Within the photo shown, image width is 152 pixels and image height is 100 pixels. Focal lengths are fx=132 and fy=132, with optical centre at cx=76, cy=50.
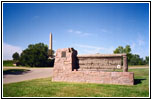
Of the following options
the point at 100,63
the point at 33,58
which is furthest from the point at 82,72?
the point at 33,58

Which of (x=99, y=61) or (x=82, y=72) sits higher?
(x=99, y=61)

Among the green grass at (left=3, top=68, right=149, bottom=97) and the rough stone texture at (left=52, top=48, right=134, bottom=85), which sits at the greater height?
the rough stone texture at (left=52, top=48, right=134, bottom=85)

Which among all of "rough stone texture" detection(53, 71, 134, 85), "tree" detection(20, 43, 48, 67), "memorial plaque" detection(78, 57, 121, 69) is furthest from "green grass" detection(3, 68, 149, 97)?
"tree" detection(20, 43, 48, 67)

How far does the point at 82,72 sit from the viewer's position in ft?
29.7

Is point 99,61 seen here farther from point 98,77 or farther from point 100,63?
point 98,77

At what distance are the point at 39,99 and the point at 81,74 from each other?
4235 millimetres

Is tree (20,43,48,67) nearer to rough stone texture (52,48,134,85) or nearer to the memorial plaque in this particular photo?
rough stone texture (52,48,134,85)

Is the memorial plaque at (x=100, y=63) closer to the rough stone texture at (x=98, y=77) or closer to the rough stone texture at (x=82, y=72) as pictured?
the rough stone texture at (x=82, y=72)

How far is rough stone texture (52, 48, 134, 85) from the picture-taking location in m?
8.22

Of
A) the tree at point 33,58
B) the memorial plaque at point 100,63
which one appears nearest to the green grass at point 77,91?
the memorial plaque at point 100,63

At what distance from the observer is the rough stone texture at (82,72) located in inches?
324

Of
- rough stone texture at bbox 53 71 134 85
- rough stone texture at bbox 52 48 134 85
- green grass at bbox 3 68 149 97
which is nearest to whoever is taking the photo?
green grass at bbox 3 68 149 97

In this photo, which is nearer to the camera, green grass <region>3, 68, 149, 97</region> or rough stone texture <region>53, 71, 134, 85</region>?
green grass <region>3, 68, 149, 97</region>

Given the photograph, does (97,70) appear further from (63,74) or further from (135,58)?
(135,58)
